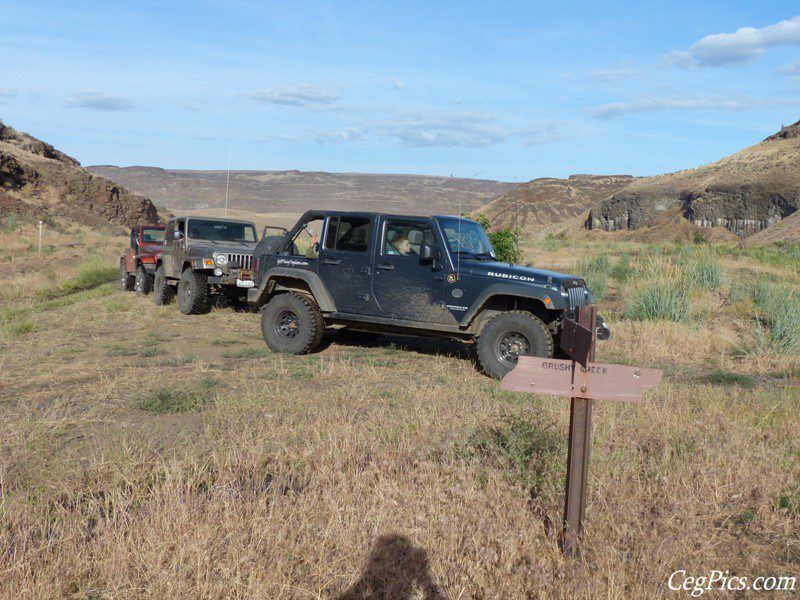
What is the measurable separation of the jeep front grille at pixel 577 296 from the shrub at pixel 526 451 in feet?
10.2

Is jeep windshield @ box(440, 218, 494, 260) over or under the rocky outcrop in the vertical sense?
under

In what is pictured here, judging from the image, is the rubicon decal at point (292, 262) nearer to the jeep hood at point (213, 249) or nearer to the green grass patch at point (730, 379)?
the jeep hood at point (213, 249)

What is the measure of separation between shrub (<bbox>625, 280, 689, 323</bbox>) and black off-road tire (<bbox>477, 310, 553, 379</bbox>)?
165 inches

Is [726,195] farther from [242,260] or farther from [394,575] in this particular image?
[394,575]

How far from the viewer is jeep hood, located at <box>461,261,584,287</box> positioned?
315 inches

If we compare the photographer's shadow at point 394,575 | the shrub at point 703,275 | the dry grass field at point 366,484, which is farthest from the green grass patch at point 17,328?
the shrub at point 703,275

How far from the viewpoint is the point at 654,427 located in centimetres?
550

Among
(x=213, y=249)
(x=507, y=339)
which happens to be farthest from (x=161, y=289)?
(x=507, y=339)

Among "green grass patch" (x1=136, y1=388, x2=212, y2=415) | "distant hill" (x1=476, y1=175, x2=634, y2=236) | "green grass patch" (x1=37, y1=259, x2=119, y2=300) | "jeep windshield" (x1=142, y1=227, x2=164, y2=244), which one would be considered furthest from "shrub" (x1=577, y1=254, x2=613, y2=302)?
"distant hill" (x1=476, y1=175, x2=634, y2=236)

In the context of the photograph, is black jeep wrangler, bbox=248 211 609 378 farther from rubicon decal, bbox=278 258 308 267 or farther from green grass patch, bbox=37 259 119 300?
green grass patch, bbox=37 259 119 300

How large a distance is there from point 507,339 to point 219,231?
26.4 ft

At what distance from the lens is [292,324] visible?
955 centimetres

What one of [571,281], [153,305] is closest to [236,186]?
[153,305]

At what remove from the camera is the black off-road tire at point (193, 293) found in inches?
508
